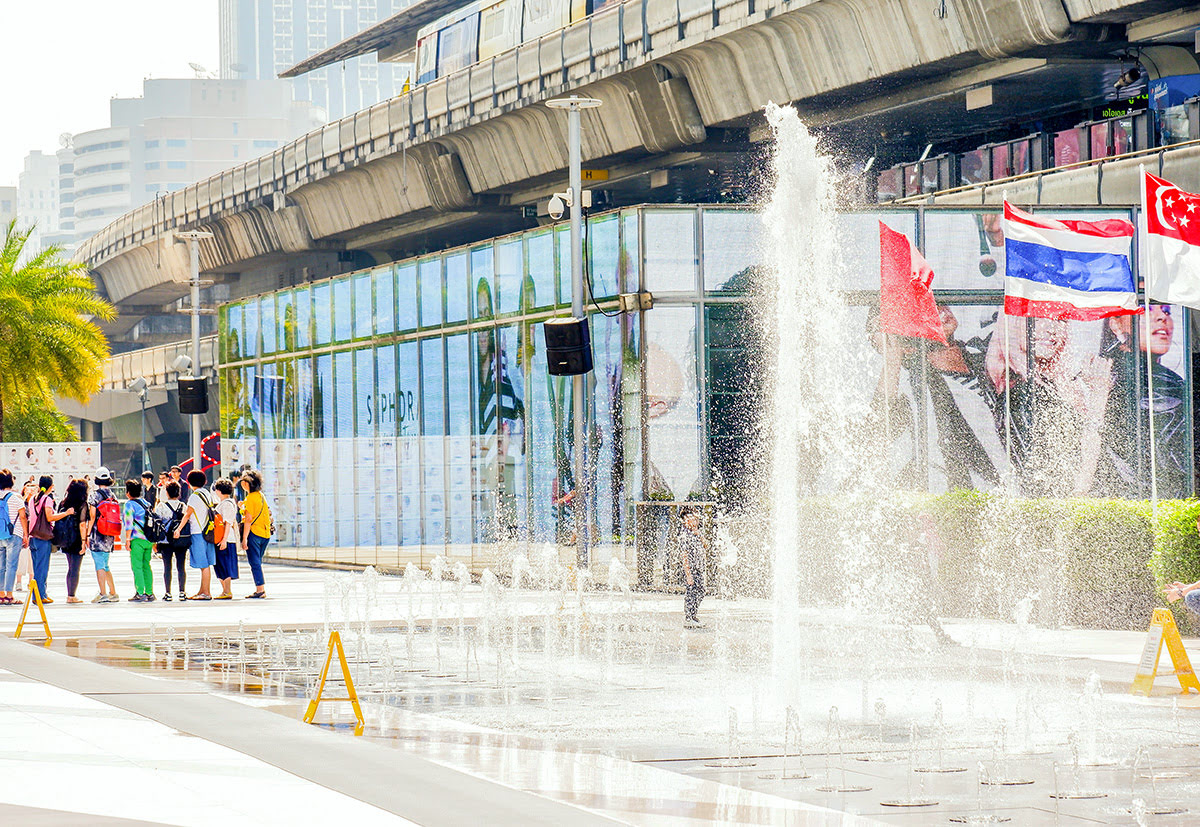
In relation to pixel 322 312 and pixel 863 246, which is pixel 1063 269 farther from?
pixel 322 312

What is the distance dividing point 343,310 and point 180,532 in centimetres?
1093

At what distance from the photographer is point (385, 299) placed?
1289 inches

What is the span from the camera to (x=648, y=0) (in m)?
37.2

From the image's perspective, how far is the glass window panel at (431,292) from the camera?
101 feet

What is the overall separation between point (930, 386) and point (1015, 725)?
14.5 m

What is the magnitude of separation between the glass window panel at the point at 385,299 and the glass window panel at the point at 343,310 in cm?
129

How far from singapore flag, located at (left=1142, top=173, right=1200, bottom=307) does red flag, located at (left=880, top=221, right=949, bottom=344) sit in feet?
15.9

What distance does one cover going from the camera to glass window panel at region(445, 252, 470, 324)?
3008cm

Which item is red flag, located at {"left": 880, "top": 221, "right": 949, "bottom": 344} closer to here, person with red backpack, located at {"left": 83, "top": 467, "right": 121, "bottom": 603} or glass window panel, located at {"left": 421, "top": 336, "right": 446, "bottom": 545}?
glass window panel, located at {"left": 421, "top": 336, "right": 446, "bottom": 545}

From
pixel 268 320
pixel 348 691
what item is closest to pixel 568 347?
pixel 348 691

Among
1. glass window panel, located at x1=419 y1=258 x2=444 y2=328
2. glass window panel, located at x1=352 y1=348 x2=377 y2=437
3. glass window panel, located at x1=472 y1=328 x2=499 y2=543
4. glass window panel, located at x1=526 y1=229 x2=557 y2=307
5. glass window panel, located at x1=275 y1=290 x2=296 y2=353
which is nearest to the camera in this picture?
glass window panel, located at x1=526 y1=229 x2=557 y2=307

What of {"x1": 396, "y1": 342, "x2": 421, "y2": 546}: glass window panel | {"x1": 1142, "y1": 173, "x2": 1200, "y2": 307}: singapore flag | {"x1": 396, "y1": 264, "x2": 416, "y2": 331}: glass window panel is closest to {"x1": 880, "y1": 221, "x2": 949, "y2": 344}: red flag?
{"x1": 1142, "y1": 173, "x2": 1200, "y2": 307}: singapore flag

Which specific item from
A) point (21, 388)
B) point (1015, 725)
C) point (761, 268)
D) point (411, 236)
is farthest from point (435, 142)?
point (1015, 725)

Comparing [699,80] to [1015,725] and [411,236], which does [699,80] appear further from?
[1015,725]
